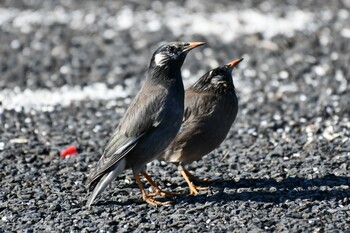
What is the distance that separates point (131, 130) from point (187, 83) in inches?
155

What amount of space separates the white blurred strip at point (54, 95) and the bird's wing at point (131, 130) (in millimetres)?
3252

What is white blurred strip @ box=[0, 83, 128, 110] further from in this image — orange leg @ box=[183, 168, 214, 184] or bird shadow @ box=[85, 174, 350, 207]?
bird shadow @ box=[85, 174, 350, 207]

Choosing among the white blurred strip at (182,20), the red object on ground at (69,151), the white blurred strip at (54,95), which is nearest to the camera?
the red object on ground at (69,151)

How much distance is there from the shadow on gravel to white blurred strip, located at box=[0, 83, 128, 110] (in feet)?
11.0

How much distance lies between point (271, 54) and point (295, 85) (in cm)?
123

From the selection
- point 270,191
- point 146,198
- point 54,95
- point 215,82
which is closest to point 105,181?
point 146,198

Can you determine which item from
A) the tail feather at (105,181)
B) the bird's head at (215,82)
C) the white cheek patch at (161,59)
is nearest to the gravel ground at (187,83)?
the tail feather at (105,181)

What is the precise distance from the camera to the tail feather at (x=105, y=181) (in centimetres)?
627

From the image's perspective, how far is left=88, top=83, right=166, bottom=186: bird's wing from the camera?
6359mm

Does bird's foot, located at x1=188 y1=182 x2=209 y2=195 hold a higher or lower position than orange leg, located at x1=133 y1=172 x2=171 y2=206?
lower

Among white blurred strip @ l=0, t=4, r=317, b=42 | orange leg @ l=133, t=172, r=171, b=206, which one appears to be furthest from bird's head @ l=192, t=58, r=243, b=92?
white blurred strip @ l=0, t=4, r=317, b=42

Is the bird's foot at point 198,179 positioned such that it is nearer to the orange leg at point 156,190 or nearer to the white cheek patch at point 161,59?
the orange leg at point 156,190

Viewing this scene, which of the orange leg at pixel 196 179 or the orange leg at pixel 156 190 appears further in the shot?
the orange leg at pixel 196 179

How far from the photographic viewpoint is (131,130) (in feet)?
21.1
